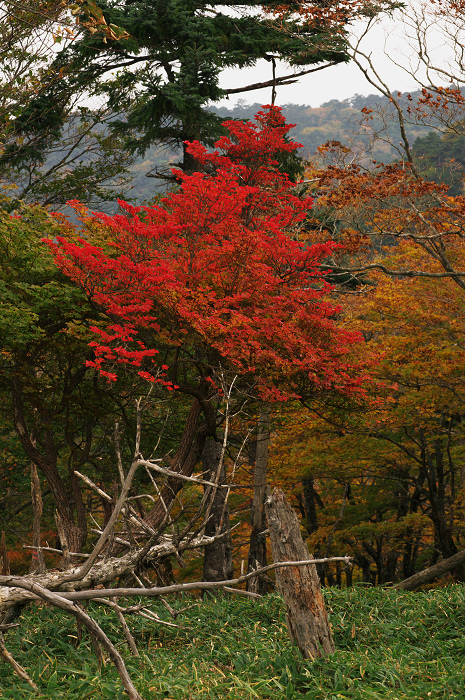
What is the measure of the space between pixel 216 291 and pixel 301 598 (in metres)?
5.50

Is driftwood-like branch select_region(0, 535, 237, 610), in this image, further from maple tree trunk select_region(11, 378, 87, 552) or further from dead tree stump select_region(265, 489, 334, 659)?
maple tree trunk select_region(11, 378, 87, 552)

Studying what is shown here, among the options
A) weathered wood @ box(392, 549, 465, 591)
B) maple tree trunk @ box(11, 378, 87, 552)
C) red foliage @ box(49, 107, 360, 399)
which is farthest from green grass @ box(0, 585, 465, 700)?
maple tree trunk @ box(11, 378, 87, 552)

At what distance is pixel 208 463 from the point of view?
12547mm

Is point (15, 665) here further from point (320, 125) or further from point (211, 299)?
point (320, 125)

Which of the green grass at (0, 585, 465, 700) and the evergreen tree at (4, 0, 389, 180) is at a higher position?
the evergreen tree at (4, 0, 389, 180)

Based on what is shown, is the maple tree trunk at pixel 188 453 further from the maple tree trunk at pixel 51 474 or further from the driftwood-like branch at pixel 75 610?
the driftwood-like branch at pixel 75 610

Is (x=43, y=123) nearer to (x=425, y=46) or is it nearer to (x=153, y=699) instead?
(x=425, y=46)

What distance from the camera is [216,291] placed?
9250 mm

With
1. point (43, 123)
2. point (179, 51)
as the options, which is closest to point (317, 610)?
point (179, 51)

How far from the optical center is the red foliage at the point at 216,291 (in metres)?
8.43

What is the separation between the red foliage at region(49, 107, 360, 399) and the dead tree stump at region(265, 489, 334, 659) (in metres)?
3.70

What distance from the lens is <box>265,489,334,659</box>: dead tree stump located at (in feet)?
15.9

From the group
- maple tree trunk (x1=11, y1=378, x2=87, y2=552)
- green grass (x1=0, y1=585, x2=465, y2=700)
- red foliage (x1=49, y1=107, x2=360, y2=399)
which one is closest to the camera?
green grass (x1=0, y1=585, x2=465, y2=700)

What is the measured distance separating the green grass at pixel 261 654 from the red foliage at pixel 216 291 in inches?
128
